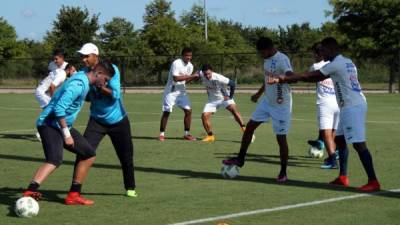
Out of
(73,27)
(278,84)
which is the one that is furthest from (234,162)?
(73,27)

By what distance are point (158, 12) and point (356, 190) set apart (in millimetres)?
59532

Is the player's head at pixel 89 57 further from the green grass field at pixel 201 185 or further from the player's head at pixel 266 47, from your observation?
the player's head at pixel 266 47

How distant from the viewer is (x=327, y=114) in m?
11.6

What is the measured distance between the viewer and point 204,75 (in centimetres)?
1606

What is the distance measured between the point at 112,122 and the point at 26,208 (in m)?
1.66

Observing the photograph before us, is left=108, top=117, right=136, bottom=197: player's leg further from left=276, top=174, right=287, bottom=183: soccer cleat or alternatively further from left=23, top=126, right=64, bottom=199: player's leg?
left=276, top=174, right=287, bottom=183: soccer cleat

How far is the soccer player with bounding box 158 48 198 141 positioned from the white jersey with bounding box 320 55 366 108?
6.81 metres

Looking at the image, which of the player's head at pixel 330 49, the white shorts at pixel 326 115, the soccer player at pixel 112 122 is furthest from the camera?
the white shorts at pixel 326 115

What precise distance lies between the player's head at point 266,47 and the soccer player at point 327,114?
1167 mm

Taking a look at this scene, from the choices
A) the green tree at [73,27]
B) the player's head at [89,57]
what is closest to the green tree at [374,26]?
the green tree at [73,27]

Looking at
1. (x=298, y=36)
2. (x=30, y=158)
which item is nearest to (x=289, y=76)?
(x=30, y=158)

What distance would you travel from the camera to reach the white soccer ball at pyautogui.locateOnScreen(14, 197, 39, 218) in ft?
25.0

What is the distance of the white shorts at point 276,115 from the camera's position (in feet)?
34.3

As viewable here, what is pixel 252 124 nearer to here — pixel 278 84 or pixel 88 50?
pixel 278 84
